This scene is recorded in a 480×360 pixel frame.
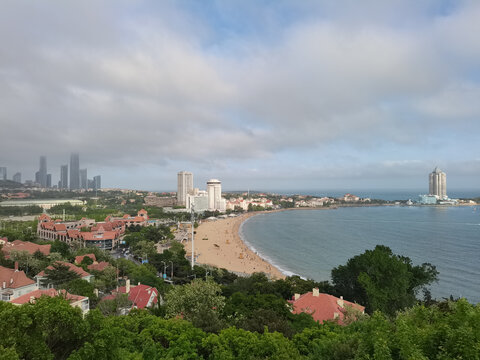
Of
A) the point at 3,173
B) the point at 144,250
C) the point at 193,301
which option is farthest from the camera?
the point at 3,173

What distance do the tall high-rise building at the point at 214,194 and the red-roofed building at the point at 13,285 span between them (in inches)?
2901

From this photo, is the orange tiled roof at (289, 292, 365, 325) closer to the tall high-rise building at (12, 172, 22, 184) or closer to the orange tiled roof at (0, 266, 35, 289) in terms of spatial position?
the orange tiled roof at (0, 266, 35, 289)

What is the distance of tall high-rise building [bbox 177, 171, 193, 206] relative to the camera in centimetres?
10562

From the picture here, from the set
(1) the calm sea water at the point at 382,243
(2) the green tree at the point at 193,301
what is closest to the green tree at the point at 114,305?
(2) the green tree at the point at 193,301

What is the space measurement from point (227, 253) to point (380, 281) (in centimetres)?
2237

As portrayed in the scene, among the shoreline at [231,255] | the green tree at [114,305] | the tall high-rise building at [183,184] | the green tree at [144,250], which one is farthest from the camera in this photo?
the tall high-rise building at [183,184]

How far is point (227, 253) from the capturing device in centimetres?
3503

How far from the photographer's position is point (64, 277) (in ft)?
47.7

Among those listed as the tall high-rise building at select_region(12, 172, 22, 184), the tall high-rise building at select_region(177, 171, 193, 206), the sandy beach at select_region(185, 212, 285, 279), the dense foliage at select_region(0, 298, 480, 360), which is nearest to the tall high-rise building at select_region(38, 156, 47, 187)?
the tall high-rise building at select_region(12, 172, 22, 184)

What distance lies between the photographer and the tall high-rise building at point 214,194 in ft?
289

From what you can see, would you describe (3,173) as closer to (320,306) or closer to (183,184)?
(183,184)

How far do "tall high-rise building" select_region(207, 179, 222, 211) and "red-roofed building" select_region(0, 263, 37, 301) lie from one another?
2901 inches

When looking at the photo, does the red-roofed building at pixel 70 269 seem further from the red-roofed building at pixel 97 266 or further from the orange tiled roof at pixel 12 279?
the red-roofed building at pixel 97 266

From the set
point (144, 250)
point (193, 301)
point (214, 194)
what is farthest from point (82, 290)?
point (214, 194)
